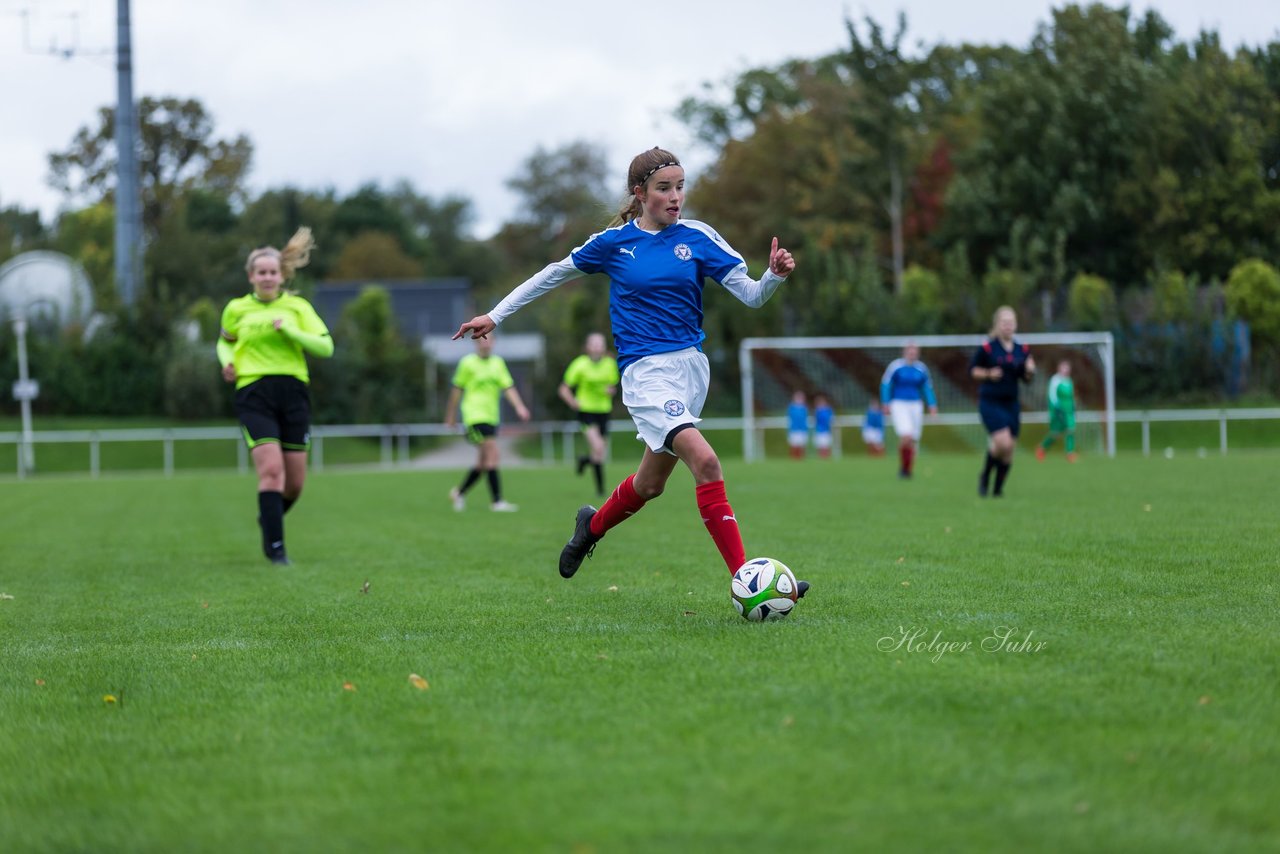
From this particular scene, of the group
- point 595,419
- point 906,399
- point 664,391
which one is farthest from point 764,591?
point 906,399

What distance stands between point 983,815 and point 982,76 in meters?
56.1

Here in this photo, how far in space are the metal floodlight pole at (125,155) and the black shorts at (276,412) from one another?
33.4 meters

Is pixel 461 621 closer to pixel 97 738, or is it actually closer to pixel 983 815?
pixel 97 738

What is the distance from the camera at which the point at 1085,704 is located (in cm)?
400

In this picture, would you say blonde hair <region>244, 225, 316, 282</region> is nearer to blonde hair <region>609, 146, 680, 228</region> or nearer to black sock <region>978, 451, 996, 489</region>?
blonde hair <region>609, 146, 680, 228</region>

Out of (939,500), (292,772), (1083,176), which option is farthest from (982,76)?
(292,772)

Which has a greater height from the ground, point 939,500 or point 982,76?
point 982,76

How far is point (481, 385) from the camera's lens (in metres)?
15.9

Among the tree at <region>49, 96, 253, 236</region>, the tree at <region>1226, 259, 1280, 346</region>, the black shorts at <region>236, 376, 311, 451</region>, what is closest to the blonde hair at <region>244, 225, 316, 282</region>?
the black shorts at <region>236, 376, 311, 451</region>

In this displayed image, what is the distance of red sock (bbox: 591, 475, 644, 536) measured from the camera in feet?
22.4

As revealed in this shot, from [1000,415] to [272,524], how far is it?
8.03 meters

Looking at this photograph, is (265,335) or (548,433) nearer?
(265,335)

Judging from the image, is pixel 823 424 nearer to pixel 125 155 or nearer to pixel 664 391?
pixel 125 155
